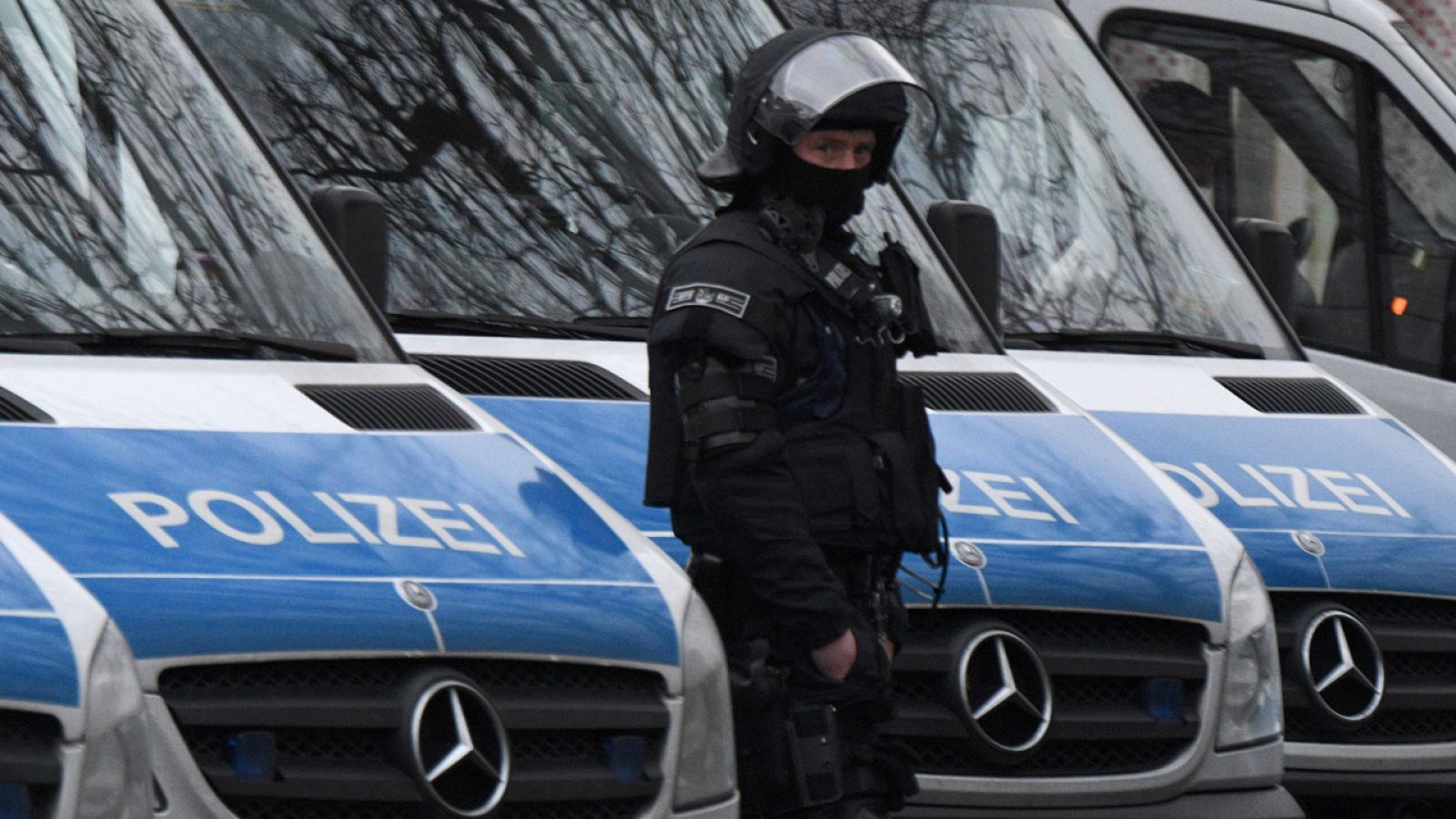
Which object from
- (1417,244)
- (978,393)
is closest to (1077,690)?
(978,393)

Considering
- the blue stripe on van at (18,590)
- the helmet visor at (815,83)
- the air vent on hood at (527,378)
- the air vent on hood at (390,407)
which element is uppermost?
the helmet visor at (815,83)

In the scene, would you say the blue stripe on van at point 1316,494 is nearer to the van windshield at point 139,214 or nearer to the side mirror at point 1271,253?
the side mirror at point 1271,253

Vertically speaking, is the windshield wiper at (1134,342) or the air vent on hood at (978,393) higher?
the air vent on hood at (978,393)

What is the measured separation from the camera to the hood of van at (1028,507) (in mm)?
5410

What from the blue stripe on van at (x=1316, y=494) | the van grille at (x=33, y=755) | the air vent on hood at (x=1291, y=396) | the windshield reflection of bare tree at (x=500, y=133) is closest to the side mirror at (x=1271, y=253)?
the air vent on hood at (x=1291, y=396)

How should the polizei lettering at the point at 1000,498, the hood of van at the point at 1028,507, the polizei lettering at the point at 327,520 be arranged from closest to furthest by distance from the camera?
the polizei lettering at the point at 327,520 → the hood of van at the point at 1028,507 → the polizei lettering at the point at 1000,498

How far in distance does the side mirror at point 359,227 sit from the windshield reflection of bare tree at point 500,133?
1.50ft

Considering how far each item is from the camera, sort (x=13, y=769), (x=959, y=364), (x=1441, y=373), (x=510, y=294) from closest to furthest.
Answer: (x=13, y=769), (x=510, y=294), (x=959, y=364), (x=1441, y=373)

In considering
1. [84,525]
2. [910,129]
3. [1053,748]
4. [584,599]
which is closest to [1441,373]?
[910,129]

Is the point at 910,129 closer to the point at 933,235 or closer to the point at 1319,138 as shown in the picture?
the point at 933,235

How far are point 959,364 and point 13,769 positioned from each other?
3.16 meters

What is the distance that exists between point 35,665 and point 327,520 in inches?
29.6

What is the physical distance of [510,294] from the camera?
5.93 m

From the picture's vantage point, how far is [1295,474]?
21.8 feet
